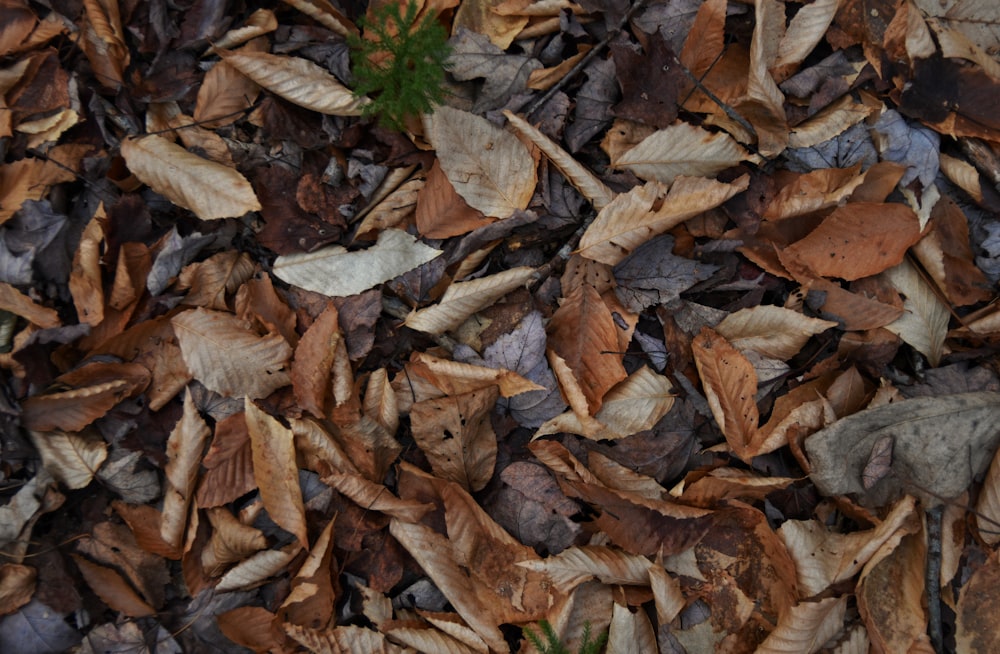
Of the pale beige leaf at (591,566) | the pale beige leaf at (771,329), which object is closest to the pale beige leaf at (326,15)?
the pale beige leaf at (771,329)

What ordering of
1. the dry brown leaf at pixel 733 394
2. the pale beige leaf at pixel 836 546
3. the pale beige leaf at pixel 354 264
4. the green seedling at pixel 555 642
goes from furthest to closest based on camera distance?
1. the pale beige leaf at pixel 354 264
2. the dry brown leaf at pixel 733 394
3. the pale beige leaf at pixel 836 546
4. the green seedling at pixel 555 642

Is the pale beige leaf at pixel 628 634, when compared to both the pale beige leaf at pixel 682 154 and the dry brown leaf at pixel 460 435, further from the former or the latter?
the pale beige leaf at pixel 682 154

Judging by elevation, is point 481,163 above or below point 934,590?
above

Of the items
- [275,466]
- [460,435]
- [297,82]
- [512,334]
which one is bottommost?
[275,466]

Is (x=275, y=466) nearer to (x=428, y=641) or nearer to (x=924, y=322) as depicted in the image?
(x=428, y=641)

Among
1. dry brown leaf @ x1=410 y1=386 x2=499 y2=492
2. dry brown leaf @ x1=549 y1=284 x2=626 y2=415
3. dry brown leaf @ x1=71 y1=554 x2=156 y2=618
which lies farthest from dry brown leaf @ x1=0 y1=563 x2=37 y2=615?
dry brown leaf @ x1=549 y1=284 x2=626 y2=415

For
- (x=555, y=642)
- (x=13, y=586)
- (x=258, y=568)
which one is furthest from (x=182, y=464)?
(x=555, y=642)
